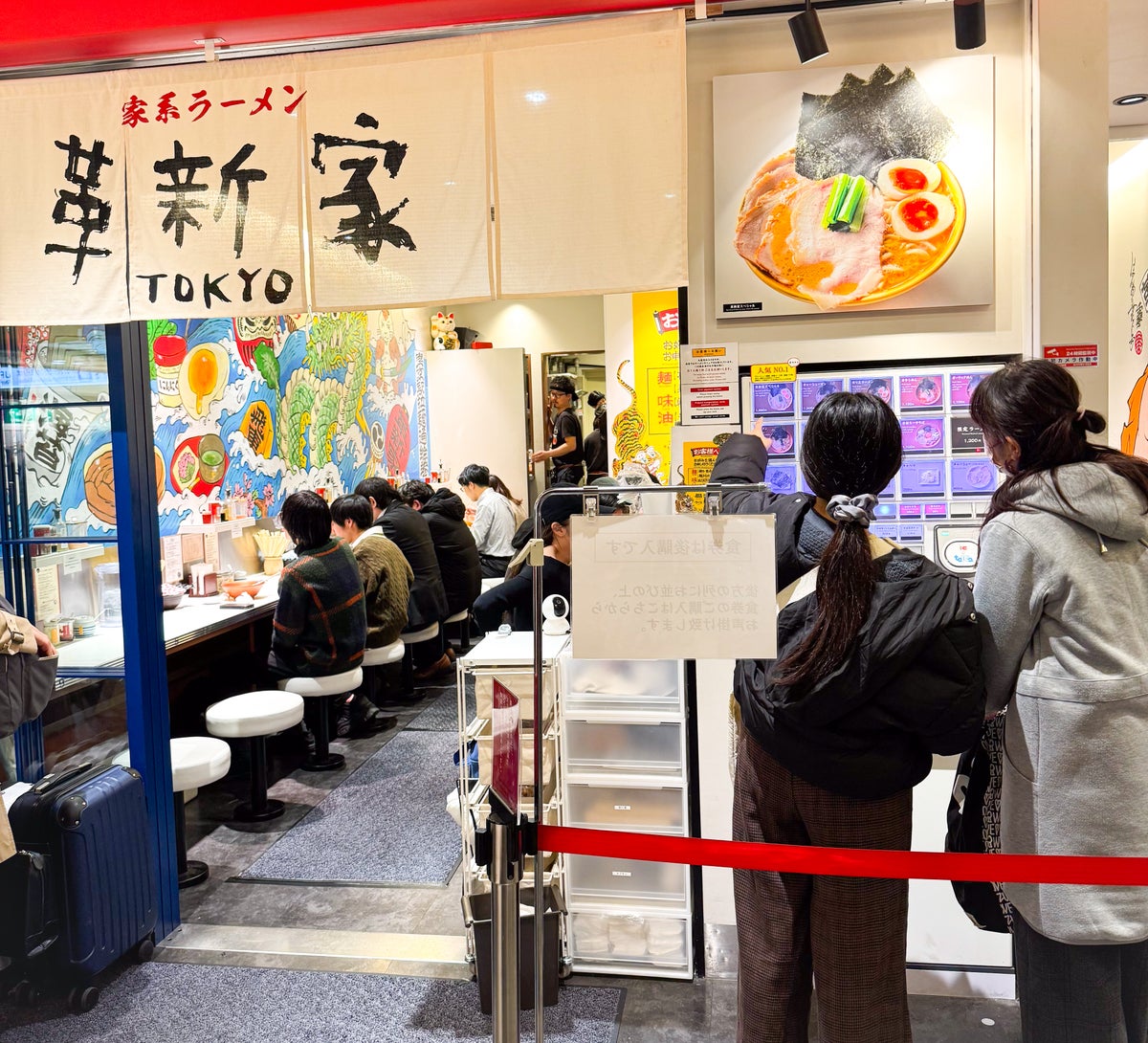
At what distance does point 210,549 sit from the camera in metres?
5.17

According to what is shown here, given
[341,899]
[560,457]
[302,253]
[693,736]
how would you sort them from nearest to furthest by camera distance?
[302,253], [693,736], [341,899], [560,457]

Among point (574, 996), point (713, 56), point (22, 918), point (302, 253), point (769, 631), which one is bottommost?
point (574, 996)

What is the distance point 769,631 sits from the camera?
1.73 metres

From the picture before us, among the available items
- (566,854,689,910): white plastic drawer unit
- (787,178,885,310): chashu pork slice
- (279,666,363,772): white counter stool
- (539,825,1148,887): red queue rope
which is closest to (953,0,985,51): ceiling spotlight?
(787,178,885,310): chashu pork slice

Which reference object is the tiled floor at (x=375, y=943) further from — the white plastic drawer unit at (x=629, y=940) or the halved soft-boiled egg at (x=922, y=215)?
the halved soft-boiled egg at (x=922, y=215)

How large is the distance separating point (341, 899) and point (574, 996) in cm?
106

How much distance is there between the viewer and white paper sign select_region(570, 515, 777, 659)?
1.74 metres

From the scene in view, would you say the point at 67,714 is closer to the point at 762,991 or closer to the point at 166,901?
the point at 166,901

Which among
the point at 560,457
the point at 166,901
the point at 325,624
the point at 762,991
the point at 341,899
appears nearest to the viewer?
the point at 762,991

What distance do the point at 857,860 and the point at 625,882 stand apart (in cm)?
127

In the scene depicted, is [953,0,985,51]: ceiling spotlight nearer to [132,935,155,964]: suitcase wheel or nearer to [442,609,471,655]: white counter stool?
[132,935,155,964]: suitcase wheel

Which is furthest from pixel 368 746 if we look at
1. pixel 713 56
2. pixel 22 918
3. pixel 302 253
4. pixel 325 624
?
pixel 713 56

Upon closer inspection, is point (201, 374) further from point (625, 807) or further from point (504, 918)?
point (504, 918)

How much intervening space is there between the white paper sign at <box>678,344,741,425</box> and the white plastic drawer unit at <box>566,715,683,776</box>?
0.94 metres
